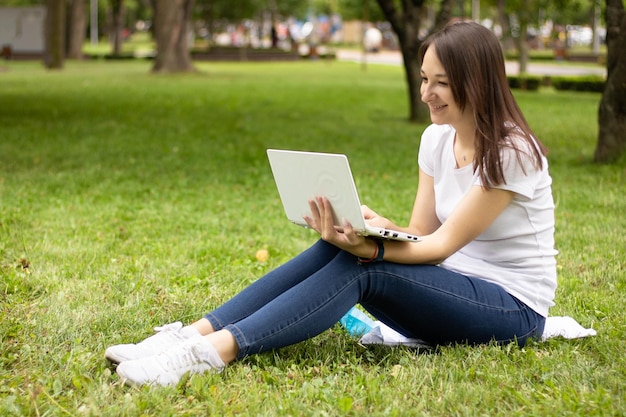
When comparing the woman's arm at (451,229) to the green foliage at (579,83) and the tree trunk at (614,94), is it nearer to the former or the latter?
the tree trunk at (614,94)

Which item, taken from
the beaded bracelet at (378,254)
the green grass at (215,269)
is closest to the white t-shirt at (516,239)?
the green grass at (215,269)

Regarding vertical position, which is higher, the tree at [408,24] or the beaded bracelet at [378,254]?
the tree at [408,24]

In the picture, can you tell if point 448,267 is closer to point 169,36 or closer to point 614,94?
point 614,94

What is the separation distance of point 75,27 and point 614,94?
33.8 meters

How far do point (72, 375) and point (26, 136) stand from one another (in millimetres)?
7988

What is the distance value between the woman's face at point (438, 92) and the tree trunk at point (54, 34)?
27.8m

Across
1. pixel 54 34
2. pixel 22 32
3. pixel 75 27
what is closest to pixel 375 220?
pixel 54 34

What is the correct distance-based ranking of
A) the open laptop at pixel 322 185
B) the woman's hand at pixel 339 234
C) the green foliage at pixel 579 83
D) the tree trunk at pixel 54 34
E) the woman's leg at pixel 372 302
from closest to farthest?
the open laptop at pixel 322 185
the woman's hand at pixel 339 234
the woman's leg at pixel 372 302
the green foliage at pixel 579 83
the tree trunk at pixel 54 34

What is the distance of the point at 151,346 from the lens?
3.29m

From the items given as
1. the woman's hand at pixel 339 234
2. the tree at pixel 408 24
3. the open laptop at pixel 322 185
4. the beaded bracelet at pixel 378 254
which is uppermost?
the tree at pixel 408 24

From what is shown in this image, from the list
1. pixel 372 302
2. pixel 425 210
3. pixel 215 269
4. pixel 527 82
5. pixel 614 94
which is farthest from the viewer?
pixel 527 82

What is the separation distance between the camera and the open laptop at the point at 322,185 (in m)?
2.93

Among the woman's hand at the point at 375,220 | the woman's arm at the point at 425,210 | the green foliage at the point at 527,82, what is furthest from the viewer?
the green foliage at the point at 527,82

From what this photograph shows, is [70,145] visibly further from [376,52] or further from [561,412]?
[376,52]
